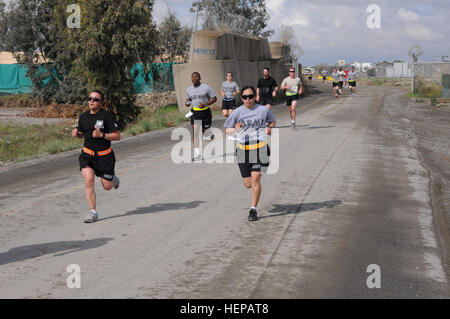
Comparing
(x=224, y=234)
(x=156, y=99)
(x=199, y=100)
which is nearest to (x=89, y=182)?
(x=224, y=234)

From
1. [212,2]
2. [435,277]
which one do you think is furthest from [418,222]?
[212,2]

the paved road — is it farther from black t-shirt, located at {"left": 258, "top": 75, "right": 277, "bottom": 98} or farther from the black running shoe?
black t-shirt, located at {"left": 258, "top": 75, "right": 277, "bottom": 98}

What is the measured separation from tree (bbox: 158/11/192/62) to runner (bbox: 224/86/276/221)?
38119 mm

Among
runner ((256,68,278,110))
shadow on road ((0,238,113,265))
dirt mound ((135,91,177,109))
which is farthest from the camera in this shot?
dirt mound ((135,91,177,109))

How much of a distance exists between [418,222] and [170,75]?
3676cm

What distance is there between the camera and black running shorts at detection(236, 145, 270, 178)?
8.17 meters

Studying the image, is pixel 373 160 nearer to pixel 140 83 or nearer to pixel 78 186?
pixel 78 186

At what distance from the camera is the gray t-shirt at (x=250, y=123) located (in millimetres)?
8281

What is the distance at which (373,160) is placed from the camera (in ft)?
44.8

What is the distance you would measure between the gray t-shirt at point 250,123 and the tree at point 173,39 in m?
38.1

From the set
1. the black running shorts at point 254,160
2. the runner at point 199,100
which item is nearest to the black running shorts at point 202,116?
the runner at point 199,100

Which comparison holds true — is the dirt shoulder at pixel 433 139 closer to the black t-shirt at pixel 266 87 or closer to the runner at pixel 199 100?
the black t-shirt at pixel 266 87

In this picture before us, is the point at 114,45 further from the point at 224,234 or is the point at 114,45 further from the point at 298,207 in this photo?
the point at 224,234

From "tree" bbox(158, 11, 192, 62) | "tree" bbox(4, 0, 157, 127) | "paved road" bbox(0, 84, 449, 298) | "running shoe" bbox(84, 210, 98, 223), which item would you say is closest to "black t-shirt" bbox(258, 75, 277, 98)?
"paved road" bbox(0, 84, 449, 298)
